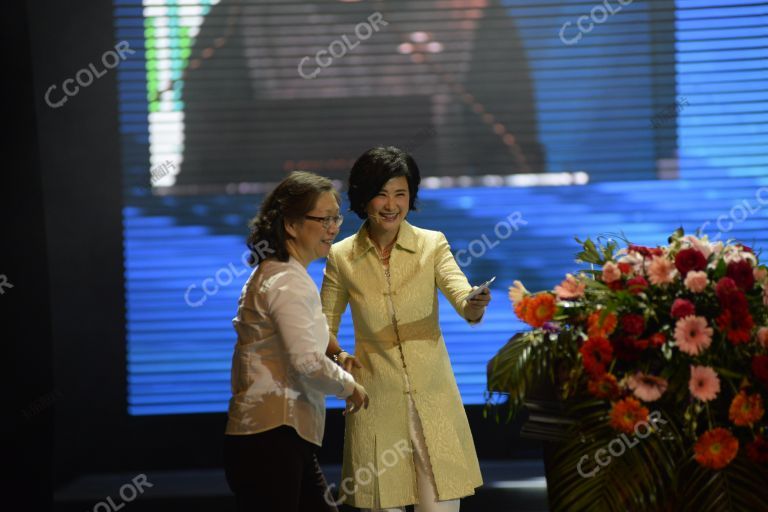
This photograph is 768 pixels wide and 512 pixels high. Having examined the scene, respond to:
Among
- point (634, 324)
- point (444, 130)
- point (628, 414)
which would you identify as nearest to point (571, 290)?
point (634, 324)

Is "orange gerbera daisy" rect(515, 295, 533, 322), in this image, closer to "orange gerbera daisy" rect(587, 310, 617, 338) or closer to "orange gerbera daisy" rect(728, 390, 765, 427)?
"orange gerbera daisy" rect(587, 310, 617, 338)

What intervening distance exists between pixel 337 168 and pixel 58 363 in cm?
166

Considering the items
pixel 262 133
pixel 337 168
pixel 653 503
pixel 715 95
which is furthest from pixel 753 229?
pixel 653 503

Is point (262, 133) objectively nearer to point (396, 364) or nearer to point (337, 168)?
point (337, 168)

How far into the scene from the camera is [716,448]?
1.88 metres

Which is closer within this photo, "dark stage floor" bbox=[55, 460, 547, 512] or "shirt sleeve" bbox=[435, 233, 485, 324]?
"shirt sleeve" bbox=[435, 233, 485, 324]

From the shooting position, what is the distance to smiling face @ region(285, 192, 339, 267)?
2.30 meters

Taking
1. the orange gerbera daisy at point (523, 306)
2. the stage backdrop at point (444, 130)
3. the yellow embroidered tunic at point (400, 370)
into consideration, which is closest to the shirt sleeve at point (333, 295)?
the yellow embroidered tunic at point (400, 370)

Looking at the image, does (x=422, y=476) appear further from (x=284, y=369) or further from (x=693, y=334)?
(x=693, y=334)

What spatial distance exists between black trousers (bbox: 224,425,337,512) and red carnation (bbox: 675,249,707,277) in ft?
3.05

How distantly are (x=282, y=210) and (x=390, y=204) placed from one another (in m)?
0.52

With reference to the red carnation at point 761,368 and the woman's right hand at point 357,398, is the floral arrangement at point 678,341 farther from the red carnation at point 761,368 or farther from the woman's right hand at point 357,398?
the woman's right hand at point 357,398

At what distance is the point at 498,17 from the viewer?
470 centimetres

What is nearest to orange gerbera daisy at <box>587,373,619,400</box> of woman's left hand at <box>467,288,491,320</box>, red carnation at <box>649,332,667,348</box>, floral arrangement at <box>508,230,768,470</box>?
floral arrangement at <box>508,230,768,470</box>
